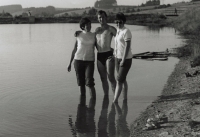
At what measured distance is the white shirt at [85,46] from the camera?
7238mm

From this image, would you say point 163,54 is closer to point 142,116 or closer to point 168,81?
point 168,81

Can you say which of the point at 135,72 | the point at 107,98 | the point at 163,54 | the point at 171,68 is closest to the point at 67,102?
the point at 107,98

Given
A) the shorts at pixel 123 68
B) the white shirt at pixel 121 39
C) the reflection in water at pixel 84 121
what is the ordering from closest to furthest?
the reflection in water at pixel 84 121 < the white shirt at pixel 121 39 < the shorts at pixel 123 68

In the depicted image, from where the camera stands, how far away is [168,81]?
9.99m

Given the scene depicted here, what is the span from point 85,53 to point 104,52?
0.41 metres

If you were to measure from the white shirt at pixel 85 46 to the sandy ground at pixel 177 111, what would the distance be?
1551 mm

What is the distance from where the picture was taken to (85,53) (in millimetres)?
7348

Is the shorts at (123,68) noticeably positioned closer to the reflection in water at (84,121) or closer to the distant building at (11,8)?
the reflection in water at (84,121)

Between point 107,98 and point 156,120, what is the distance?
91.8 inches

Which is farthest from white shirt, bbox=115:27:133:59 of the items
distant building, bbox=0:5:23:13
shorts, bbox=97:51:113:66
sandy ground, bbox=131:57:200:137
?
distant building, bbox=0:5:23:13

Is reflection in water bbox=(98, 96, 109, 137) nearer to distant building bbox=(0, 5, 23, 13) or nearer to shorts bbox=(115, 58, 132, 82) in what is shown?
shorts bbox=(115, 58, 132, 82)

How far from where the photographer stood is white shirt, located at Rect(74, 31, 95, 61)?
7.24 metres

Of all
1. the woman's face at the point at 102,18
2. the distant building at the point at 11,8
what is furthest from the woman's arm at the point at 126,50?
the distant building at the point at 11,8

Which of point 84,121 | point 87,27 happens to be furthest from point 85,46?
point 84,121
